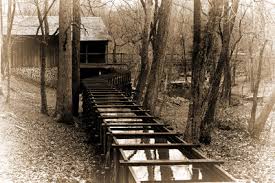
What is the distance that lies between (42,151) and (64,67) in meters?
5.55

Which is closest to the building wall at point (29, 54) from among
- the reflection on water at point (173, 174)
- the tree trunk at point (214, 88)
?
the tree trunk at point (214, 88)

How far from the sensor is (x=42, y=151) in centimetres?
1229

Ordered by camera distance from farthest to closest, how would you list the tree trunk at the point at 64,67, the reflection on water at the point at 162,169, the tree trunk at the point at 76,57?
the tree trunk at the point at 76,57 → the tree trunk at the point at 64,67 → the reflection on water at the point at 162,169

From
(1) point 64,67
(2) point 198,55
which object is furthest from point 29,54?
(2) point 198,55

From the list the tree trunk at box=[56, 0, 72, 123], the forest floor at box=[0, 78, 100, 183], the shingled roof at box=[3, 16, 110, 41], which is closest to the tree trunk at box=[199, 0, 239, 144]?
the forest floor at box=[0, 78, 100, 183]

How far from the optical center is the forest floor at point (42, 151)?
991 centimetres

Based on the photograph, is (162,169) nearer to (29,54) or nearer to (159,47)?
(159,47)

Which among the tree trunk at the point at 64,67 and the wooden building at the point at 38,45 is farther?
the wooden building at the point at 38,45

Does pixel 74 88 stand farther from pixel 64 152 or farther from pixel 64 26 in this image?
pixel 64 152

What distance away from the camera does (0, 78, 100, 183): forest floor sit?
32.5 ft

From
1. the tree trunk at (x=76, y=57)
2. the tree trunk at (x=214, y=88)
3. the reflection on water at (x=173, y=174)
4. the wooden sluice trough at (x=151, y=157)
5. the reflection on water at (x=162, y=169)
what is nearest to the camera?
the wooden sluice trough at (x=151, y=157)

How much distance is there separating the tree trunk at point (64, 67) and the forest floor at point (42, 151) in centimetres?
61

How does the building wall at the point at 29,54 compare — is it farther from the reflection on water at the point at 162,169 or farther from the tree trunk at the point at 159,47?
the reflection on water at the point at 162,169

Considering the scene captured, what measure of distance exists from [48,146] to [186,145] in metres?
7.30
